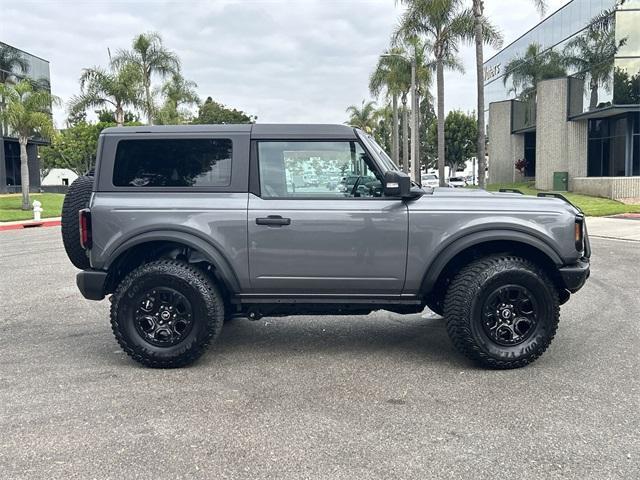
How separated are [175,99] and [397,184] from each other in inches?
1660

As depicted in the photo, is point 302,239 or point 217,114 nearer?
point 302,239

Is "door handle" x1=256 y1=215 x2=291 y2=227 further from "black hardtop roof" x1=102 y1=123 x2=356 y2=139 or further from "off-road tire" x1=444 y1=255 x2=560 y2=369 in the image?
"off-road tire" x1=444 y1=255 x2=560 y2=369

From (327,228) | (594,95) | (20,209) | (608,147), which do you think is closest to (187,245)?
(327,228)

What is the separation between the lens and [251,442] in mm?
3424

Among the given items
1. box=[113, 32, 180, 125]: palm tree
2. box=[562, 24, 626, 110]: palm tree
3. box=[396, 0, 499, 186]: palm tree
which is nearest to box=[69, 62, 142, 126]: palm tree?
box=[113, 32, 180, 125]: palm tree

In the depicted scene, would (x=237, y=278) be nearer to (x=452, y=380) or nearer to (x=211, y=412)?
(x=211, y=412)

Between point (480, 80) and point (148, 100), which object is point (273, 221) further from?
Result: point (148, 100)

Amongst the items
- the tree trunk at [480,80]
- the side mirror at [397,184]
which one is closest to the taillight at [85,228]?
the side mirror at [397,184]

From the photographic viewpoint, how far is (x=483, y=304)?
4.60 m

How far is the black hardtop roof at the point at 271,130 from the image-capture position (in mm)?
4797

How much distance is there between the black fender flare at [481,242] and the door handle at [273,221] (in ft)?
3.95

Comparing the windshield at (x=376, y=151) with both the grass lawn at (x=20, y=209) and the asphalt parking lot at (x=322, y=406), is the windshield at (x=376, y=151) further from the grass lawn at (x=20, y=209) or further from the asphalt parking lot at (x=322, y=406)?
the grass lawn at (x=20, y=209)

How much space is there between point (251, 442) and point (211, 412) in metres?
0.56

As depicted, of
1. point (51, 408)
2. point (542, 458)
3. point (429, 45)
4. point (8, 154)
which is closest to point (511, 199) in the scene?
Answer: point (542, 458)
